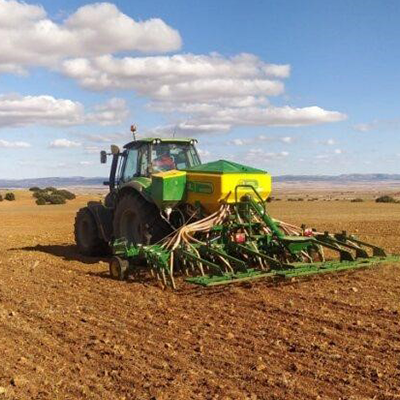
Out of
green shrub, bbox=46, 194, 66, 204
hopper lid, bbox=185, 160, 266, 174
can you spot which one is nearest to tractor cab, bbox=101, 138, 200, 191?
hopper lid, bbox=185, 160, 266, 174

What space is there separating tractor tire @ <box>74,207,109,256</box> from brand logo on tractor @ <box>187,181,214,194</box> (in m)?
2.50

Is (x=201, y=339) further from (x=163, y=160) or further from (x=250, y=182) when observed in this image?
(x=163, y=160)

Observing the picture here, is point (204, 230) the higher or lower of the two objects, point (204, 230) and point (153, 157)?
the lower

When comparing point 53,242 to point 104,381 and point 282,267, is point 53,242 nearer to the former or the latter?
point 282,267

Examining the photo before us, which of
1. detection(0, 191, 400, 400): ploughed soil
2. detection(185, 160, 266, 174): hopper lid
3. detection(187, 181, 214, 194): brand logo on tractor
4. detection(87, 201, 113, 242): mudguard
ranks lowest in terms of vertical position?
detection(0, 191, 400, 400): ploughed soil

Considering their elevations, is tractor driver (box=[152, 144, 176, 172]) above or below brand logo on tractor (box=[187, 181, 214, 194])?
above

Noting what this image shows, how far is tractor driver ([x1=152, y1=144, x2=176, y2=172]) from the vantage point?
980 cm

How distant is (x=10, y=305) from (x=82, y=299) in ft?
2.67

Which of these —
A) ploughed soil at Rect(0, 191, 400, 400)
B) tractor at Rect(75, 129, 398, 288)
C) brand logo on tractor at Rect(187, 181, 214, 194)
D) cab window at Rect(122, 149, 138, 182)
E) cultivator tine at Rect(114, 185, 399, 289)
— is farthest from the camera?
cab window at Rect(122, 149, 138, 182)

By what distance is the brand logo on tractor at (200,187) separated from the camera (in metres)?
8.38

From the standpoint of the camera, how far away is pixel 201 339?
5.10 meters

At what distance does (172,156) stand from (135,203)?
1235 mm

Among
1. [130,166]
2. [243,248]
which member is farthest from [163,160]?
[243,248]

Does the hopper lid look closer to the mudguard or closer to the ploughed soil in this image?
the ploughed soil
